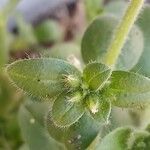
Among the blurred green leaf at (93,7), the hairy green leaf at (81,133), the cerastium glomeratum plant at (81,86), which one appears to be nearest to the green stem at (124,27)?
the cerastium glomeratum plant at (81,86)

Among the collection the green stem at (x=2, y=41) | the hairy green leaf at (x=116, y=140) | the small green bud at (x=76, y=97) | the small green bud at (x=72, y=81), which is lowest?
the green stem at (x=2, y=41)

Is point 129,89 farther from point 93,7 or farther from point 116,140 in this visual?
point 93,7

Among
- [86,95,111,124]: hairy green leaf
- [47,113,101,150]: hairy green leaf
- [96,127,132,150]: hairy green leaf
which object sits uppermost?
[86,95,111,124]: hairy green leaf

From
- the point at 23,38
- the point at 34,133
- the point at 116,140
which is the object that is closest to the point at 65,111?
the point at 116,140

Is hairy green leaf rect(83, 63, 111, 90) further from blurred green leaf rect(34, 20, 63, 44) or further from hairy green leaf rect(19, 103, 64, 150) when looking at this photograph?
blurred green leaf rect(34, 20, 63, 44)

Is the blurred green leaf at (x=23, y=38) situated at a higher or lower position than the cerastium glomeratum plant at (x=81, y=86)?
lower

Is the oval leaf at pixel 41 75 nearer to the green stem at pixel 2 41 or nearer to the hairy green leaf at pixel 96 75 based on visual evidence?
the hairy green leaf at pixel 96 75

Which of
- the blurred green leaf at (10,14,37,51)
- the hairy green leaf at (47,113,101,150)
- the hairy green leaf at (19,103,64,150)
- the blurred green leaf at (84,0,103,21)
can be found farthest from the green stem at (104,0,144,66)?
the blurred green leaf at (10,14,37,51)
